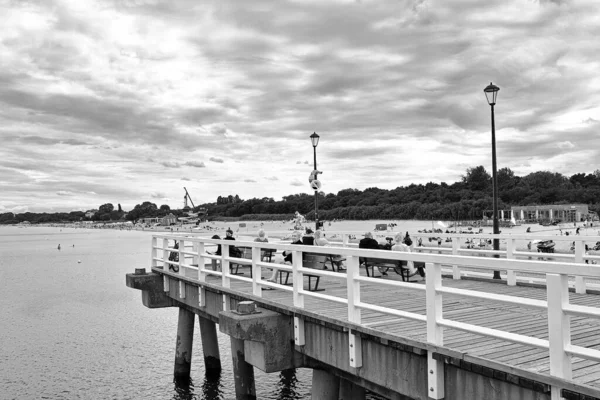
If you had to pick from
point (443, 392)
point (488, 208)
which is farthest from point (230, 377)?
point (488, 208)

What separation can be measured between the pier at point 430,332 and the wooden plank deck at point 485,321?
0.5 inches

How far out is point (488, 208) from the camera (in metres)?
97.2

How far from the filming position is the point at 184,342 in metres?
15.9

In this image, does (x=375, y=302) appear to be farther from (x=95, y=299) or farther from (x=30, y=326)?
(x=95, y=299)

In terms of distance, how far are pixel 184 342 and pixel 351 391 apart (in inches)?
300

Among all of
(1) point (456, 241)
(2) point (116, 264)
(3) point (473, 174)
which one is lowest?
(2) point (116, 264)

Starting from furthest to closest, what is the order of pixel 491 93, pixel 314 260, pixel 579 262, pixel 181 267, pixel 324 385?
1. pixel 491 93
2. pixel 181 267
3. pixel 314 260
4. pixel 579 262
5. pixel 324 385

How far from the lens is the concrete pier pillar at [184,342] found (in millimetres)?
15766

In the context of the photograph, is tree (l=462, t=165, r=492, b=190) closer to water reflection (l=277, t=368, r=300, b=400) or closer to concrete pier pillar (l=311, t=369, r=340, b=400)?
water reflection (l=277, t=368, r=300, b=400)

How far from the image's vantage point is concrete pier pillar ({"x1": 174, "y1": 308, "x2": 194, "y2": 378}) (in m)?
15.8

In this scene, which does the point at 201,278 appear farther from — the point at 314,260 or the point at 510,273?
the point at 510,273

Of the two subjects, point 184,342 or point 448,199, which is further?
point 448,199

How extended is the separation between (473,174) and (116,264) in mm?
88080

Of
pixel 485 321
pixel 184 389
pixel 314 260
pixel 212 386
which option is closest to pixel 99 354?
pixel 184 389
